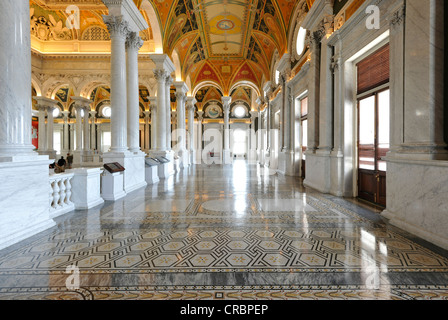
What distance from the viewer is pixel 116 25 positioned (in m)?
7.36

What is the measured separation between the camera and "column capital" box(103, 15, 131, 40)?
7293mm

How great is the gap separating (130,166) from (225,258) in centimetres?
593

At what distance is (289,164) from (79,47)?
15710 millimetres

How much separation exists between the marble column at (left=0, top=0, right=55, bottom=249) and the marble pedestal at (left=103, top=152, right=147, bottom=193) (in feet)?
11.0

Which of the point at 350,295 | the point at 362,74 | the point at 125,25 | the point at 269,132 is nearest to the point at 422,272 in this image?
the point at 350,295

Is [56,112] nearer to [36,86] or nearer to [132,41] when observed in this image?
[36,86]

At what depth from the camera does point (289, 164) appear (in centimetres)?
1212

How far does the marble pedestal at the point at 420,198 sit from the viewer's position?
329 centimetres

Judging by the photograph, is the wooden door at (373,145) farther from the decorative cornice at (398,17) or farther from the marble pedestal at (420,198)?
the decorative cornice at (398,17)

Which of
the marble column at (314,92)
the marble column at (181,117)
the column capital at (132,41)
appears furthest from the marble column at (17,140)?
the marble column at (181,117)

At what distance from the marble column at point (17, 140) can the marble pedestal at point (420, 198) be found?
5890 mm

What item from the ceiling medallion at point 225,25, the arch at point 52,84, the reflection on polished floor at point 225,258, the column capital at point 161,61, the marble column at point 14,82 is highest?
the ceiling medallion at point 225,25

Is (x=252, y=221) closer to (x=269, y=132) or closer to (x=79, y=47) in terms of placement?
(x=269, y=132)

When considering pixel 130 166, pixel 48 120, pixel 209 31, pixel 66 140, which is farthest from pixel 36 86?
pixel 130 166
